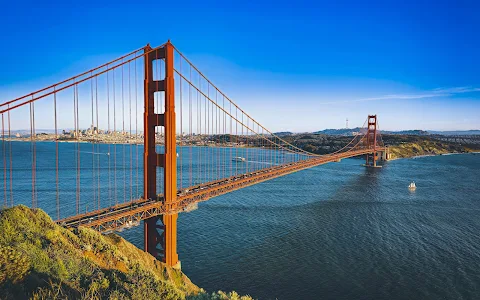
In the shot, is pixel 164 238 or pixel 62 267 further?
pixel 164 238

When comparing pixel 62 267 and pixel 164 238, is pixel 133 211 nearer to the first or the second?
pixel 164 238

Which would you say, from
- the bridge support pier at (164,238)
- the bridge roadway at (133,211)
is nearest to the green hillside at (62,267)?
the bridge roadway at (133,211)

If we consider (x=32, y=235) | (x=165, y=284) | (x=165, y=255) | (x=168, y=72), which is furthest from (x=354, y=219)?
(x=32, y=235)

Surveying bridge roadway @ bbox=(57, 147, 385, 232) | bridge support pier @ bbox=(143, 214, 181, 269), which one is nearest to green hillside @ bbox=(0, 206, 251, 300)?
bridge roadway @ bbox=(57, 147, 385, 232)

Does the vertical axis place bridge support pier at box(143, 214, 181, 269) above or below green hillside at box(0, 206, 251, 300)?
below

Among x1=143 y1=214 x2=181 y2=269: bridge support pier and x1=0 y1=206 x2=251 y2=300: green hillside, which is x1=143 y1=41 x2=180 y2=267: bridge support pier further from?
x1=0 y1=206 x2=251 y2=300: green hillside

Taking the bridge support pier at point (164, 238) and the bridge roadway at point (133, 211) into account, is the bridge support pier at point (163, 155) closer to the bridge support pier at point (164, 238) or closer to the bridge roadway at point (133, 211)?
the bridge support pier at point (164, 238)

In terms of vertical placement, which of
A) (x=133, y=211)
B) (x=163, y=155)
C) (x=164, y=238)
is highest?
(x=163, y=155)

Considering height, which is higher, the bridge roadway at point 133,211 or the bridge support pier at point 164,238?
→ the bridge roadway at point 133,211

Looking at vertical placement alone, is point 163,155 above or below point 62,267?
above

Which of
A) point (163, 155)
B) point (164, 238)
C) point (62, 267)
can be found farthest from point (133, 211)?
point (62, 267)
